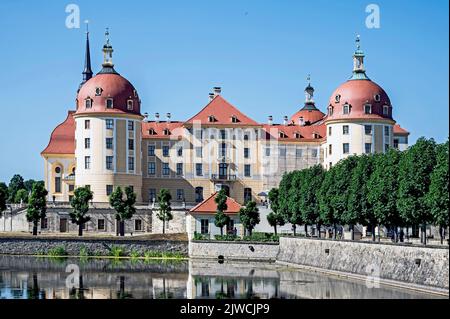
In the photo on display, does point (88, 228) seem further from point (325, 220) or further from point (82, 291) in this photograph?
point (82, 291)

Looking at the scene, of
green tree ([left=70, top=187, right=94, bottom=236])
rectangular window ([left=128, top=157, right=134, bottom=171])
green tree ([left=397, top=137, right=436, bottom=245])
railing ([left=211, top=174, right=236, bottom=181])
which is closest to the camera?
green tree ([left=397, top=137, right=436, bottom=245])

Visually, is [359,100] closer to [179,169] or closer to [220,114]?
[220,114]

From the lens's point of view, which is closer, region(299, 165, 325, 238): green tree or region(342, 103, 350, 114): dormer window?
region(299, 165, 325, 238): green tree

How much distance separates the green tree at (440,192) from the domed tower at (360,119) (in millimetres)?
36317


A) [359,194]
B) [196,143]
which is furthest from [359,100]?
[359,194]

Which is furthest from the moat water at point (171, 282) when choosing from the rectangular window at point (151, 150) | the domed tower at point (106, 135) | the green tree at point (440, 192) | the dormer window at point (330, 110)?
the rectangular window at point (151, 150)

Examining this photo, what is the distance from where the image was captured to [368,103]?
262ft

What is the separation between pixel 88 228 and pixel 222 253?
578 inches

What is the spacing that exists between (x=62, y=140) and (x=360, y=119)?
24290 mm

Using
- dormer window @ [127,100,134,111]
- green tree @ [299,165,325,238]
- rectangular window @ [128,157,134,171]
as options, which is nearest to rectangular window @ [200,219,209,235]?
green tree @ [299,165,325,238]

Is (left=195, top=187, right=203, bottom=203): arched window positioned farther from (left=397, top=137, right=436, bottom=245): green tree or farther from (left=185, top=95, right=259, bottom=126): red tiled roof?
(left=397, top=137, right=436, bottom=245): green tree

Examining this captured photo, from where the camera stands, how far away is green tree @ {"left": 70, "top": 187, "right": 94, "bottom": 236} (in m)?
70.7

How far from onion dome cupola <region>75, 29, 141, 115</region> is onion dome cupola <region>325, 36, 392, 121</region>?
1544 centimetres
